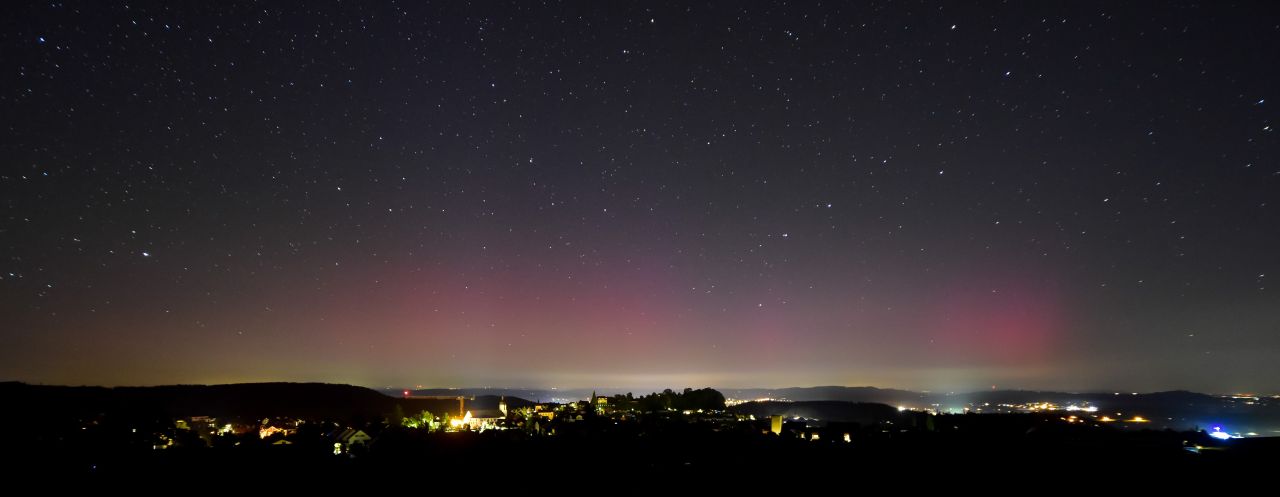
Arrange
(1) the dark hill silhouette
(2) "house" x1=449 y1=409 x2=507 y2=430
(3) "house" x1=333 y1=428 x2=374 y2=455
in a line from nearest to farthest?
(3) "house" x1=333 y1=428 x2=374 y2=455, (2) "house" x1=449 y1=409 x2=507 y2=430, (1) the dark hill silhouette

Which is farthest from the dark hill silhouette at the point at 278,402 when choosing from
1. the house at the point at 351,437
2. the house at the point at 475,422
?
the house at the point at 351,437

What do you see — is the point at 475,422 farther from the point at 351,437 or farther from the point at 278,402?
the point at 278,402

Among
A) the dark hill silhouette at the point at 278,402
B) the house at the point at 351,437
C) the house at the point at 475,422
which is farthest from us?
the dark hill silhouette at the point at 278,402

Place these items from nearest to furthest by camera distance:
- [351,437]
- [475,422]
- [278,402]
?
1. [351,437]
2. [475,422]
3. [278,402]

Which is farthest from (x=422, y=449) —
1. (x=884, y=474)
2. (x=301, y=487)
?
(x=884, y=474)

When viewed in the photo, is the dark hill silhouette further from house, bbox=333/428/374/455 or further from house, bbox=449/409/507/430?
house, bbox=333/428/374/455

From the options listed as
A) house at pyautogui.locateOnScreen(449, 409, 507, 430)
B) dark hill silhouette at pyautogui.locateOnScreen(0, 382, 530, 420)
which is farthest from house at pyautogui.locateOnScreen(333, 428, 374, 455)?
dark hill silhouette at pyautogui.locateOnScreen(0, 382, 530, 420)

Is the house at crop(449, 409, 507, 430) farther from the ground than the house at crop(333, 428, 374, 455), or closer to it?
closer to it

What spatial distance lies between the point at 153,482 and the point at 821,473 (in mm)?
11140

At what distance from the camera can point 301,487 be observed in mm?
10242

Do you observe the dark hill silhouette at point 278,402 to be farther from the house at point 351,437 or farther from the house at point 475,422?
the house at point 351,437

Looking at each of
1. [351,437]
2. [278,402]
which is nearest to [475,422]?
[351,437]

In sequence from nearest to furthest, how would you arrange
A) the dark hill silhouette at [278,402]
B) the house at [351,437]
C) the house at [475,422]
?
the house at [351,437]
the house at [475,422]
the dark hill silhouette at [278,402]

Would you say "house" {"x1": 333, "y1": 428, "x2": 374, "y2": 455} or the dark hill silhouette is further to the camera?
the dark hill silhouette
